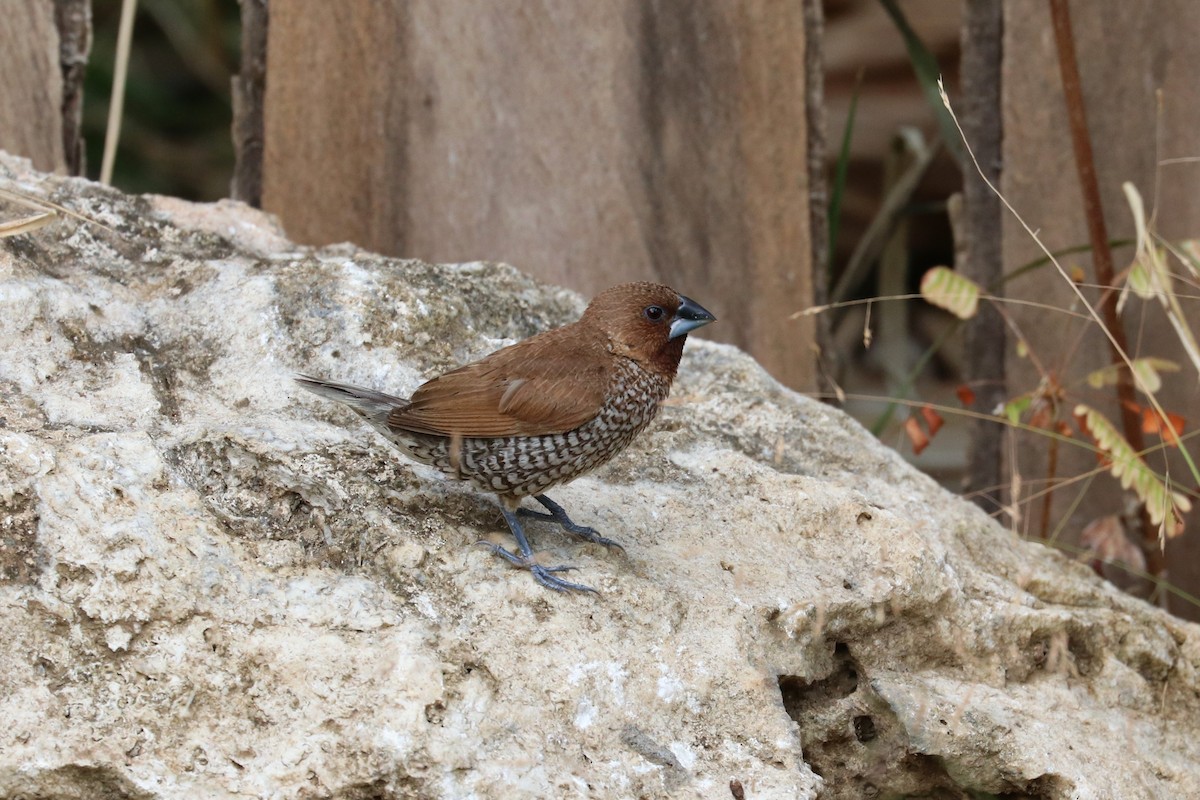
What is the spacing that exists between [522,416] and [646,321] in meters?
0.46

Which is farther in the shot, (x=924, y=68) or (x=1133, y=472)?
(x=924, y=68)

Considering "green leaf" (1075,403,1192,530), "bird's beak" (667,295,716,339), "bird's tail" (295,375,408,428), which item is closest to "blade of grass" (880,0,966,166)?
"green leaf" (1075,403,1192,530)

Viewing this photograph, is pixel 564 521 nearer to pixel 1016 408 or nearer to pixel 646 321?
pixel 646 321

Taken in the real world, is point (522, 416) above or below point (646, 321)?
below

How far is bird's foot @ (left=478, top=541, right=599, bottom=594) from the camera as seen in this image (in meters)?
2.77

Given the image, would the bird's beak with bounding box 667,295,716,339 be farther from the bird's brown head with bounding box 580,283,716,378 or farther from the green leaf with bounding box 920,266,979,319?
the green leaf with bounding box 920,266,979,319

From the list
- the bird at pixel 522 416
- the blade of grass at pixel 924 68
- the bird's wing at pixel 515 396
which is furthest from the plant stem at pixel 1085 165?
the bird's wing at pixel 515 396

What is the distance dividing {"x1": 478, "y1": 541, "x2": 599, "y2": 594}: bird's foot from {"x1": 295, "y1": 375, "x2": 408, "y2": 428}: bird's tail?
0.41 meters

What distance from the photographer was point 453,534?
2.92 m

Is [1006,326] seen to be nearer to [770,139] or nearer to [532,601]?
[770,139]

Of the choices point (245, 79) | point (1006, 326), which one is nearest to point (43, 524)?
point (245, 79)

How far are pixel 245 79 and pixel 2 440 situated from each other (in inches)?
88.3

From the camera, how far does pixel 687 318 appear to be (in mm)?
3365

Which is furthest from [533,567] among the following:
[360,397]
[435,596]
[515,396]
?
[360,397]
